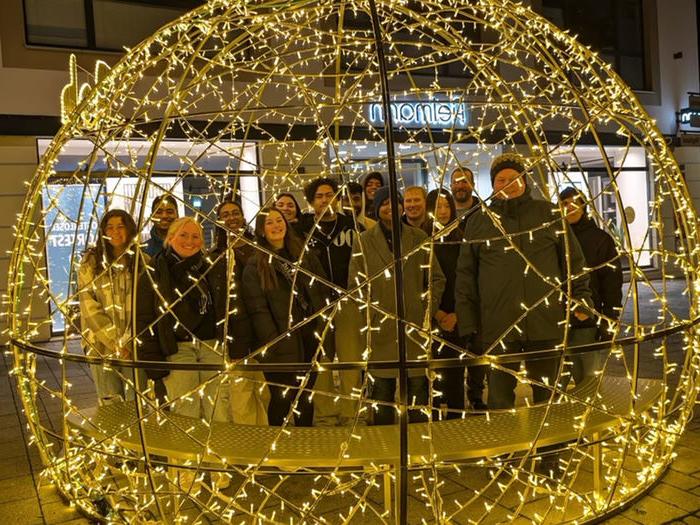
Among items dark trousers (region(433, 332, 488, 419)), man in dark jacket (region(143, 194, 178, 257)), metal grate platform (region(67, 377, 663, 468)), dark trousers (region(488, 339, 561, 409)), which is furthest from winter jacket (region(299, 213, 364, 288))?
metal grate platform (region(67, 377, 663, 468))

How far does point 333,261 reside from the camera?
197 inches

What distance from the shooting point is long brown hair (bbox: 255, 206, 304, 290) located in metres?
4.25

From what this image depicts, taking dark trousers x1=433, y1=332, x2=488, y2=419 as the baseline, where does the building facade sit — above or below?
above

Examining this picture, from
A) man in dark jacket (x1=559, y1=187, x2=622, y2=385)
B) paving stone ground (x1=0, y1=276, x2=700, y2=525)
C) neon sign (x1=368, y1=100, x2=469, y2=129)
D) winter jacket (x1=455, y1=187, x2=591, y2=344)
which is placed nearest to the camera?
paving stone ground (x1=0, y1=276, x2=700, y2=525)

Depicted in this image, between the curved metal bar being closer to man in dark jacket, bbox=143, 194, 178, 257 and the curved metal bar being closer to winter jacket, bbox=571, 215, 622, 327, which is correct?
winter jacket, bbox=571, 215, 622, 327

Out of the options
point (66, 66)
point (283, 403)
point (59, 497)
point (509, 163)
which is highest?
point (66, 66)

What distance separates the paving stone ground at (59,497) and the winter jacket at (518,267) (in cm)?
95

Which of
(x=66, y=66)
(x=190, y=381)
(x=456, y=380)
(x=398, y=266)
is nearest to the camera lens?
(x=398, y=266)

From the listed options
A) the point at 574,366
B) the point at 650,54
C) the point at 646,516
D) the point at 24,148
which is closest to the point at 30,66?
the point at 24,148

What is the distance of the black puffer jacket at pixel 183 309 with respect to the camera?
412cm

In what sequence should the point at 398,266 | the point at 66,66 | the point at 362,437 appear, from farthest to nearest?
the point at 66,66
the point at 362,437
the point at 398,266

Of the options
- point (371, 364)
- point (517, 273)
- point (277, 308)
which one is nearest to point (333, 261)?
point (277, 308)

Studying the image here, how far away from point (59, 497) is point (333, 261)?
224cm

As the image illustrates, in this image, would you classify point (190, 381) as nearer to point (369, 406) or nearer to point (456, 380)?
point (369, 406)
